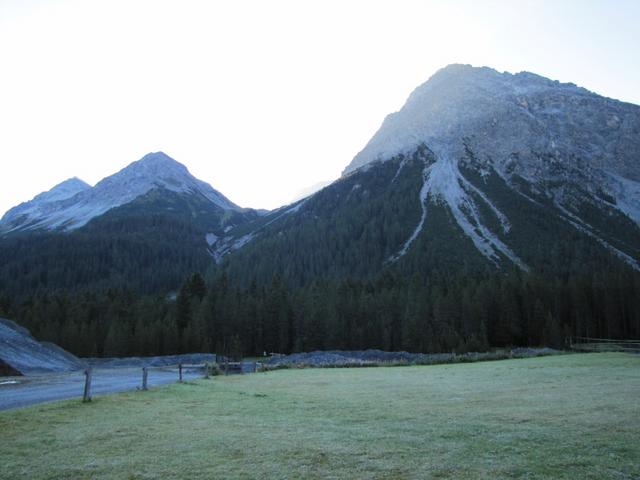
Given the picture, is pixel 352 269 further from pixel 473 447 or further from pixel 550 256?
pixel 473 447

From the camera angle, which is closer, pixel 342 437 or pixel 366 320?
pixel 342 437

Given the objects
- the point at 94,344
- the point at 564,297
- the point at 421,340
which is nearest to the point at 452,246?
the point at 564,297

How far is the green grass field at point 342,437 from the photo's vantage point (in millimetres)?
10102

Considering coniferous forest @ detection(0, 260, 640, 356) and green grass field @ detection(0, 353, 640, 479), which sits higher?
coniferous forest @ detection(0, 260, 640, 356)

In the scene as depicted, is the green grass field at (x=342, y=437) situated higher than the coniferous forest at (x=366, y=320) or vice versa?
the coniferous forest at (x=366, y=320)

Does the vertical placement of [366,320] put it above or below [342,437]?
above

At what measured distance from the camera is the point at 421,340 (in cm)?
9631

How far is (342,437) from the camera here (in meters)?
13.4

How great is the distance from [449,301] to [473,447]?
93511mm

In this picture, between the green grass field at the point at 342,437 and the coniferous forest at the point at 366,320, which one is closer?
the green grass field at the point at 342,437

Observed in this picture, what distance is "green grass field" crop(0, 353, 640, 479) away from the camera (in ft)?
33.1

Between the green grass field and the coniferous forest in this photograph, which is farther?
the coniferous forest

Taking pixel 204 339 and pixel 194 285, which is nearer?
pixel 204 339

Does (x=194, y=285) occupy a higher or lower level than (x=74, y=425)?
higher
